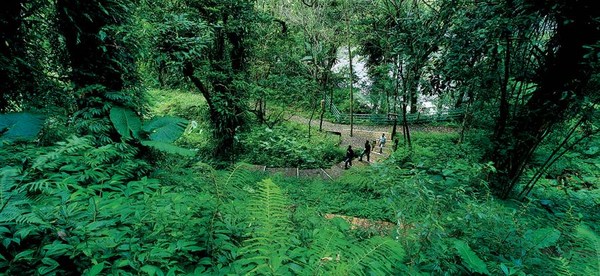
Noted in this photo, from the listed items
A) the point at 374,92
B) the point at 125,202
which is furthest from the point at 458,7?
the point at 374,92

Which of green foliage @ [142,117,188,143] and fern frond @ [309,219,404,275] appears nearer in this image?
fern frond @ [309,219,404,275]

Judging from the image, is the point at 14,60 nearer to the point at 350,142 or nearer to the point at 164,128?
the point at 164,128

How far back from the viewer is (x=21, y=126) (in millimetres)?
2988

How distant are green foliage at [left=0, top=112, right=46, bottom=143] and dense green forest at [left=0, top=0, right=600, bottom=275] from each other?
18mm

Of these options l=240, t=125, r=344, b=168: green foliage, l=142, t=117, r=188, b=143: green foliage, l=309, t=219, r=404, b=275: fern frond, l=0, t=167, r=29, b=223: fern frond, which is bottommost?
l=240, t=125, r=344, b=168: green foliage

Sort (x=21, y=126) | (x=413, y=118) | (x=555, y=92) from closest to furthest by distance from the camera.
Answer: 1. (x=21, y=126)
2. (x=555, y=92)
3. (x=413, y=118)

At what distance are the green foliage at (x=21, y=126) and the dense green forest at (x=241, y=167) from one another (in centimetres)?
2

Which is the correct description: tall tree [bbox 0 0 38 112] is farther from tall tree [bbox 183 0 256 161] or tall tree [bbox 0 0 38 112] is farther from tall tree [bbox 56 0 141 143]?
tall tree [bbox 183 0 256 161]

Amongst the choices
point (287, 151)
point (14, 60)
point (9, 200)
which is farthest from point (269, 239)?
point (287, 151)

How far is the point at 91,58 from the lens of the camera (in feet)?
14.0

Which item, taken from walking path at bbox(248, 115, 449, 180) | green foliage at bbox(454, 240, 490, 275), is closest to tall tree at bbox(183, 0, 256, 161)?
walking path at bbox(248, 115, 449, 180)

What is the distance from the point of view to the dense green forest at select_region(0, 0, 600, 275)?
172 centimetres

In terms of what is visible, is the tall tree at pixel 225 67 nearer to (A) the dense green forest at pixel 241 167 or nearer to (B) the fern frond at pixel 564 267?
(A) the dense green forest at pixel 241 167

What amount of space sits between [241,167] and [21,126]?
2608 mm
